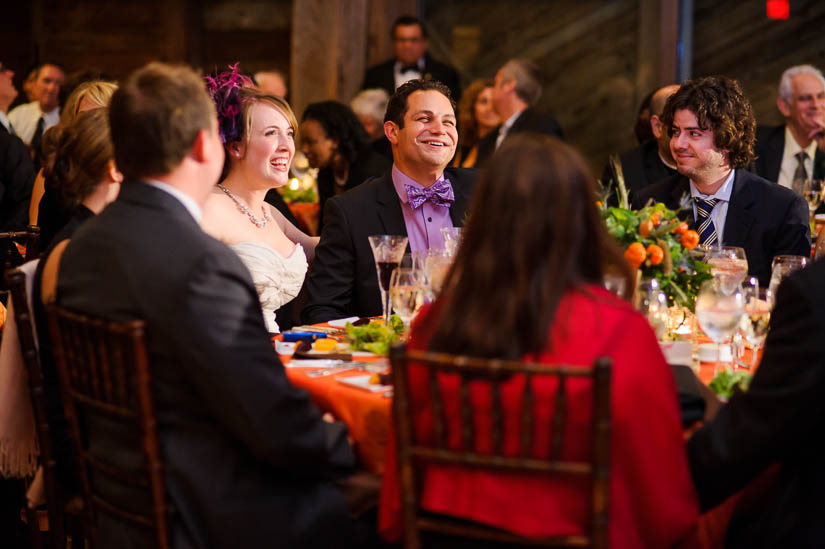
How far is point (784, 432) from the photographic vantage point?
1.75m

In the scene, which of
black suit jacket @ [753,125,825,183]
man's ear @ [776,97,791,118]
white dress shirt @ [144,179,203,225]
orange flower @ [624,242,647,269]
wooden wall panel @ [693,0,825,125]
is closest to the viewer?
white dress shirt @ [144,179,203,225]

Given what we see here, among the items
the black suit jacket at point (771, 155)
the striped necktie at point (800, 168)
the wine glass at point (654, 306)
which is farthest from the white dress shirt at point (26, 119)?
the wine glass at point (654, 306)

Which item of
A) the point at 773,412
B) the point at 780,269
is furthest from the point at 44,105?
the point at 773,412

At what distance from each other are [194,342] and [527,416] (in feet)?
2.20

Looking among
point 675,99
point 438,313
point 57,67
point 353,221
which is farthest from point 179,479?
point 57,67

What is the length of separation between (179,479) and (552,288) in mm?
879

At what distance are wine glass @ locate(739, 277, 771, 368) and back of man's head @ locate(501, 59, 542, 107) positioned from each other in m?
4.55

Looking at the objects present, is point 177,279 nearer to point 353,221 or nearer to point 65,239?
point 65,239

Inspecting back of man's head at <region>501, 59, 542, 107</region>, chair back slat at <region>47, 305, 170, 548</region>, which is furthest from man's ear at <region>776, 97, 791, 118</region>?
chair back slat at <region>47, 305, 170, 548</region>

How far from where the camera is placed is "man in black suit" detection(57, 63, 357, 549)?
1858 millimetres

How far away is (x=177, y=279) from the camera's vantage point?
6.07 feet

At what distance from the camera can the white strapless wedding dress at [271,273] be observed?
10.9ft

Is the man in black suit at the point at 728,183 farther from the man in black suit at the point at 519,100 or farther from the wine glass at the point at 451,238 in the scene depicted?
the man in black suit at the point at 519,100

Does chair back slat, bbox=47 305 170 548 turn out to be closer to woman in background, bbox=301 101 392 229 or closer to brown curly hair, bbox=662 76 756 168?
brown curly hair, bbox=662 76 756 168
